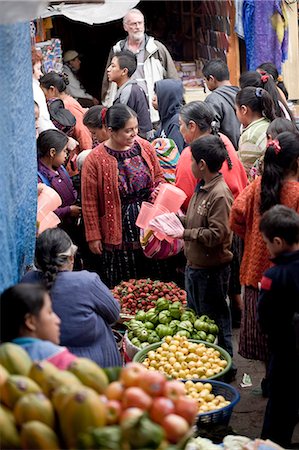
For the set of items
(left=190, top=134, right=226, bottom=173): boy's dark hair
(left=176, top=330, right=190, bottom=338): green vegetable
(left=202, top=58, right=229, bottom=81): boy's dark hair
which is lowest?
(left=176, top=330, right=190, bottom=338): green vegetable

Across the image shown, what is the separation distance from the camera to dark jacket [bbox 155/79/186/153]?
7582mm

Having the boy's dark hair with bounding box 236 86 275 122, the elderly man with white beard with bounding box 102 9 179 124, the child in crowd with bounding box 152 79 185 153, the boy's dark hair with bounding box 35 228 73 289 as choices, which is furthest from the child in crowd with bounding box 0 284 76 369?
the elderly man with white beard with bounding box 102 9 179 124

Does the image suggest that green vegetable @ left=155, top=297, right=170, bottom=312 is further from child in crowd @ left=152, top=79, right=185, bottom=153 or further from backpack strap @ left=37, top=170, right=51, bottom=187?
child in crowd @ left=152, top=79, right=185, bottom=153

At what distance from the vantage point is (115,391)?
2.73 meters

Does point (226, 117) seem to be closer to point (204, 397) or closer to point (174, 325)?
point (174, 325)

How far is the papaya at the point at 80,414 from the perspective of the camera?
2533 millimetres

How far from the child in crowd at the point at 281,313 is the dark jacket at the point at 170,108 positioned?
3068 millimetres

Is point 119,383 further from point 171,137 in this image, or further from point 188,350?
point 171,137

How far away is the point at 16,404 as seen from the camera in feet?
8.72

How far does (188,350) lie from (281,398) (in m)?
0.72

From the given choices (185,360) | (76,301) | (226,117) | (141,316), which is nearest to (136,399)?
(76,301)

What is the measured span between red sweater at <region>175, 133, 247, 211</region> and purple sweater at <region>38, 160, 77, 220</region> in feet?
3.07

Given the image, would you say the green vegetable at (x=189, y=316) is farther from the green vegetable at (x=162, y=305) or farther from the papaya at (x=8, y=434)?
the papaya at (x=8, y=434)

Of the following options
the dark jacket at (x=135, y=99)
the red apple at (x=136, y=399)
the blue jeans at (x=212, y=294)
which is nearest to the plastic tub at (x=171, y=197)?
the blue jeans at (x=212, y=294)
